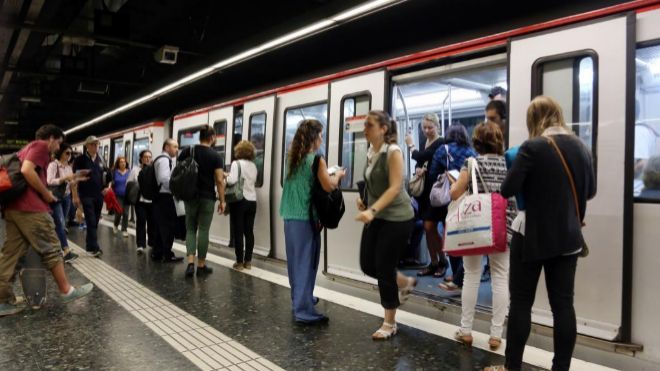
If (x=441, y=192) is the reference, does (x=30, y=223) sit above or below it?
below

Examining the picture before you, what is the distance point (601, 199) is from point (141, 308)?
351cm

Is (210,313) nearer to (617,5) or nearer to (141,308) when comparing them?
(141,308)

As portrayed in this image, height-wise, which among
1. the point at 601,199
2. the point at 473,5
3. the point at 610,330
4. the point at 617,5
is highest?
the point at 473,5

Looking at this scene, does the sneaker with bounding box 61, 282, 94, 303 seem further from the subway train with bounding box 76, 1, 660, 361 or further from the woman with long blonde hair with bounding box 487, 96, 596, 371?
the woman with long blonde hair with bounding box 487, 96, 596, 371

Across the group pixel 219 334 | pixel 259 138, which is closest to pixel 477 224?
pixel 219 334

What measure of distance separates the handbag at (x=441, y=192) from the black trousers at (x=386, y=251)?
109 centimetres

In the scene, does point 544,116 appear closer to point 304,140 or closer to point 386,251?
point 386,251

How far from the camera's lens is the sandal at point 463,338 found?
3092 mm

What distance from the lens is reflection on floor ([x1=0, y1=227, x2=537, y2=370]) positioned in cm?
285

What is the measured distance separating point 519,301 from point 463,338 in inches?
31.8

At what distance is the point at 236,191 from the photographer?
5.45 m

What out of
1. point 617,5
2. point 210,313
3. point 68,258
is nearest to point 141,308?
point 210,313

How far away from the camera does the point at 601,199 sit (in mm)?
2965

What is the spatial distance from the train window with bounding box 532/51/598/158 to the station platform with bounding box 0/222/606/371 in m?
1.46
